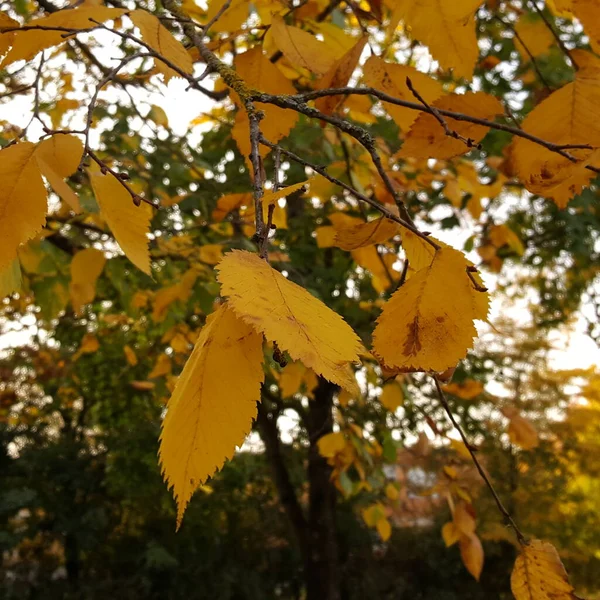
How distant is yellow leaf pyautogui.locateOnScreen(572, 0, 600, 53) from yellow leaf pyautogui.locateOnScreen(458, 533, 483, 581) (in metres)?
1.02

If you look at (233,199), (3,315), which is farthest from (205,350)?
(3,315)

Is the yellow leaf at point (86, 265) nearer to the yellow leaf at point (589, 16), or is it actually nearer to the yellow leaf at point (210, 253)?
the yellow leaf at point (210, 253)

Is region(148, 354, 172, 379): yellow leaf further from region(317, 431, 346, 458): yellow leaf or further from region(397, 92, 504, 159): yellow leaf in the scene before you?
region(397, 92, 504, 159): yellow leaf

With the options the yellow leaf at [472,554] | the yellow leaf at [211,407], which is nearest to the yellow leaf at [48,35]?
the yellow leaf at [211,407]

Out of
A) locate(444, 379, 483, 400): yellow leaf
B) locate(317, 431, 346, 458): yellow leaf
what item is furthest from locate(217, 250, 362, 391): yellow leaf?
locate(317, 431, 346, 458): yellow leaf

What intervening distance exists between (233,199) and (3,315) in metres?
3.04

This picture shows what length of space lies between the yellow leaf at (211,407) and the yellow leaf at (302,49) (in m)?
0.42

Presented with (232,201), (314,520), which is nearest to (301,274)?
(232,201)

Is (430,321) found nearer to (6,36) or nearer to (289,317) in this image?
(289,317)

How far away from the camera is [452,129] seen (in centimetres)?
52

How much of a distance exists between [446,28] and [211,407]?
0.45 metres

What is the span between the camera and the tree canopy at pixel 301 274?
35cm

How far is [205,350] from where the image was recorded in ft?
0.89

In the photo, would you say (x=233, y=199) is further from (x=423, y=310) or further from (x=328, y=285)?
(x=328, y=285)
